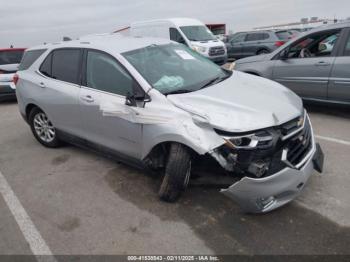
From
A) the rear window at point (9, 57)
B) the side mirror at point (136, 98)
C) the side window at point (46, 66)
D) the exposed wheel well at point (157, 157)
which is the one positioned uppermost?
the side window at point (46, 66)

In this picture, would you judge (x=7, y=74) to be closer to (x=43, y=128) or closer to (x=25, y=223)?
(x=43, y=128)

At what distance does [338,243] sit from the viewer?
105 inches

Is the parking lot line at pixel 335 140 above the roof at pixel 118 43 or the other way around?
the other way around

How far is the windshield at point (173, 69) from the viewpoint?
140 inches

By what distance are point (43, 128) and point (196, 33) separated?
382 inches

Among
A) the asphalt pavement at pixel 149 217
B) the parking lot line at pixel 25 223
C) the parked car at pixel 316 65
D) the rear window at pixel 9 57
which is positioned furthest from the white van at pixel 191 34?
the parking lot line at pixel 25 223

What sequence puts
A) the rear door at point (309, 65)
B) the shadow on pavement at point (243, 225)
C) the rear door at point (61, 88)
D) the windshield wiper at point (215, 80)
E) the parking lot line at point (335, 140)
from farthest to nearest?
the rear door at point (309, 65)
the parking lot line at point (335, 140)
the rear door at point (61, 88)
the windshield wiper at point (215, 80)
the shadow on pavement at point (243, 225)

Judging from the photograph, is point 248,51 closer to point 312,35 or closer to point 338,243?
point 312,35

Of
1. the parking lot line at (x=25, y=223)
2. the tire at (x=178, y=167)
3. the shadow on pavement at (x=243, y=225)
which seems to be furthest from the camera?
the tire at (x=178, y=167)

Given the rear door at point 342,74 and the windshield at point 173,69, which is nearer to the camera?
the windshield at point 173,69

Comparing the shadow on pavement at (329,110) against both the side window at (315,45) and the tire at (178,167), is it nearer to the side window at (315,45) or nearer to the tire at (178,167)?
the side window at (315,45)

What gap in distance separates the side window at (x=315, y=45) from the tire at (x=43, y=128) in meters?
4.61

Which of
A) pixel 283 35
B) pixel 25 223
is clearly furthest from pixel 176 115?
pixel 283 35

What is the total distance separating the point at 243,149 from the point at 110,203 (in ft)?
5.40
